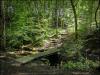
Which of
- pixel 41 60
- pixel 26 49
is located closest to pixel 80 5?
pixel 26 49

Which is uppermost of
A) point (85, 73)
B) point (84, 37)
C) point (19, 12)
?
point (19, 12)

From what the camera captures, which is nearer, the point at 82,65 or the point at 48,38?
the point at 82,65

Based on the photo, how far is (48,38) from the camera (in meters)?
13.6

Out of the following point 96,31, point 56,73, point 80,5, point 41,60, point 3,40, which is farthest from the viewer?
point 80,5

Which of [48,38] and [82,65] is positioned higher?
[48,38]

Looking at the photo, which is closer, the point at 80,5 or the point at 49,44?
the point at 49,44

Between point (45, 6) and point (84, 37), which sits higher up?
point (45, 6)

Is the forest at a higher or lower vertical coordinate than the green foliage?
higher

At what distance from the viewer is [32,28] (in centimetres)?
1321

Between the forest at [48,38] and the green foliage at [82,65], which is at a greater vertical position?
the forest at [48,38]

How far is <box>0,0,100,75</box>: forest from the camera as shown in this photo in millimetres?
8750

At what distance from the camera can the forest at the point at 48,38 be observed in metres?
8.75

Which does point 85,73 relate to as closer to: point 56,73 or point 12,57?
point 56,73

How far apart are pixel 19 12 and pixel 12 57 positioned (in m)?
3.56
